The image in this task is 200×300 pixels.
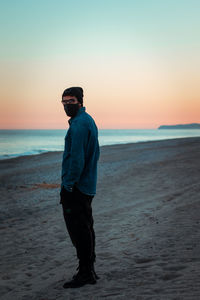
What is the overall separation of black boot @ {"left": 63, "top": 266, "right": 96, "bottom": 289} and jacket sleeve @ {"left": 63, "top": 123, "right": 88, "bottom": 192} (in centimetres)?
98

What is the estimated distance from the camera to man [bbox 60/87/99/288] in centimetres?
316

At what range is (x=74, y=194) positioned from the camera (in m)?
3.26

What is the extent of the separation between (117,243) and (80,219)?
5.76ft

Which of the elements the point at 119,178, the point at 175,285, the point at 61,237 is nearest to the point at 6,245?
the point at 61,237

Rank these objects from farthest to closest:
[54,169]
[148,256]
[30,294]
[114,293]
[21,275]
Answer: [54,169]
[148,256]
[21,275]
[30,294]
[114,293]

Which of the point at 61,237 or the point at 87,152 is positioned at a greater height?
the point at 87,152

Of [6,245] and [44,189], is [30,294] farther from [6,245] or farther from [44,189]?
[44,189]

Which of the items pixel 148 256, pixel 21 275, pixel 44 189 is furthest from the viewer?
pixel 44 189

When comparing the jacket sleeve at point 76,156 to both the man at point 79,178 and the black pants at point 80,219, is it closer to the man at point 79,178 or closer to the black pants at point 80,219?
the man at point 79,178

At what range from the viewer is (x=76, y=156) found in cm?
314

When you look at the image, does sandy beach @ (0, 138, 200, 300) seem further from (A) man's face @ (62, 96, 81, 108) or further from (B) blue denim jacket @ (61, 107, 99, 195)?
(A) man's face @ (62, 96, 81, 108)

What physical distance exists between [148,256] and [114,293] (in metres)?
1.17

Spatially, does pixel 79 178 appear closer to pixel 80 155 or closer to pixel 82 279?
pixel 80 155

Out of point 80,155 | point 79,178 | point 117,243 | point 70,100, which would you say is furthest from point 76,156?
Result: point 117,243
